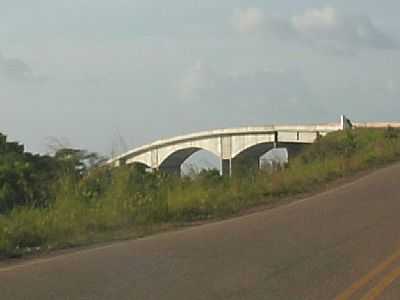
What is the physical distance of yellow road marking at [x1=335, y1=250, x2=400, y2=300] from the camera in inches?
356

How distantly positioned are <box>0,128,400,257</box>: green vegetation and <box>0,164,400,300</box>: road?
1.19 m

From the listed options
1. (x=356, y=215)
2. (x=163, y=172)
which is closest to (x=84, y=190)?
(x=163, y=172)

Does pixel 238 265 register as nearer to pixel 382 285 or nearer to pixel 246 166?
pixel 382 285

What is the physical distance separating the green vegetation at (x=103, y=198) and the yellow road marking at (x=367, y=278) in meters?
4.27

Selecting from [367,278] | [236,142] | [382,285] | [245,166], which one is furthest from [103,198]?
[236,142]

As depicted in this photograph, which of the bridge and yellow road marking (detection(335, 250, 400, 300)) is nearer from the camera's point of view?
yellow road marking (detection(335, 250, 400, 300))

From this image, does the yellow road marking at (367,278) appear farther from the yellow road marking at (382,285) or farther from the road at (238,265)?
the yellow road marking at (382,285)

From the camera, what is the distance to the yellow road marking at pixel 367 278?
904 cm

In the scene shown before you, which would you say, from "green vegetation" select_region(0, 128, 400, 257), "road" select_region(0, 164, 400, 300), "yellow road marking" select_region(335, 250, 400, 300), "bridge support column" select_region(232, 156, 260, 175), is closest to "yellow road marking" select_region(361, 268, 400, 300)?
"road" select_region(0, 164, 400, 300)

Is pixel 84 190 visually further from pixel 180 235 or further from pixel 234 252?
pixel 234 252

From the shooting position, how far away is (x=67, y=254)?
38.4 feet

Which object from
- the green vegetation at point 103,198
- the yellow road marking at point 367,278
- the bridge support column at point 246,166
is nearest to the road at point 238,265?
the yellow road marking at point 367,278

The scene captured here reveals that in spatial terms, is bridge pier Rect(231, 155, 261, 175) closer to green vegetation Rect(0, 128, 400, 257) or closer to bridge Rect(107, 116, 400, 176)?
green vegetation Rect(0, 128, 400, 257)

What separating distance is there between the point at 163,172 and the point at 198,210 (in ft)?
7.56
